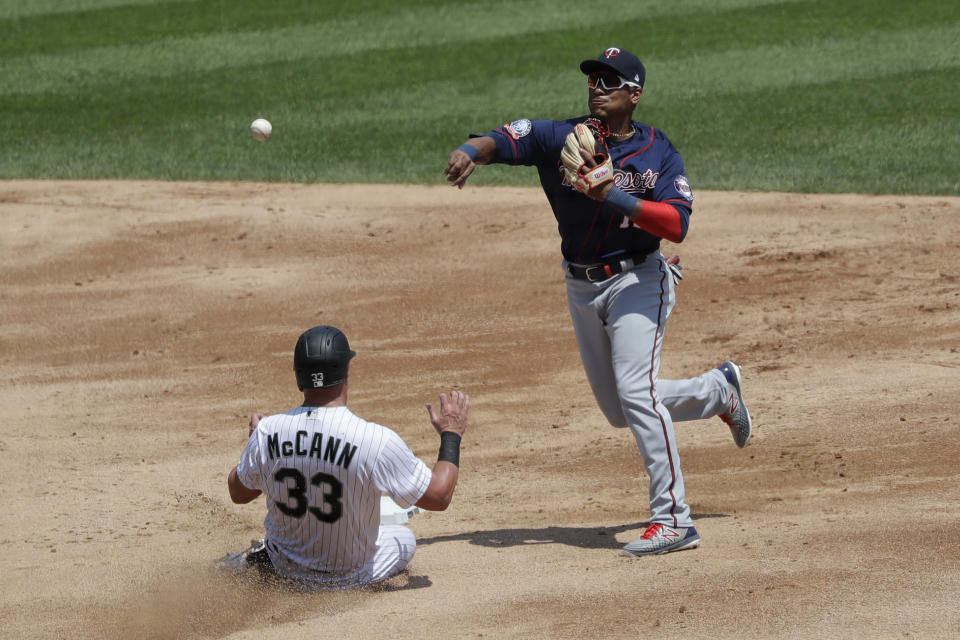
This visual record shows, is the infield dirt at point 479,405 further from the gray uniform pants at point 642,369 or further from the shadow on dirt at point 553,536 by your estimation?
the gray uniform pants at point 642,369

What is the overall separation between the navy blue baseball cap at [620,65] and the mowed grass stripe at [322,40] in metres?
10.6

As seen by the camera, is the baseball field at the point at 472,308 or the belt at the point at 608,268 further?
the belt at the point at 608,268

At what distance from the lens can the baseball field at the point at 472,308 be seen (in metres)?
4.92

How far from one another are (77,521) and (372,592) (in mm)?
1902

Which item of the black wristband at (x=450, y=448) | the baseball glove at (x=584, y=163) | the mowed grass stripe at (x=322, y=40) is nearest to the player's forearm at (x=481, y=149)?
the baseball glove at (x=584, y=163)

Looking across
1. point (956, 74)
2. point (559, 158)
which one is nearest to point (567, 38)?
point (956, 74)

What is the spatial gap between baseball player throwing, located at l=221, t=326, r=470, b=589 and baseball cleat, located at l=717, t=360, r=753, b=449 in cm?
174

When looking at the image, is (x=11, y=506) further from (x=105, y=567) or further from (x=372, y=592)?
(x=372, y=592)

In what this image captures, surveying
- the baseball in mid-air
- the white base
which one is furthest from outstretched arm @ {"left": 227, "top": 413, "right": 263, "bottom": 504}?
the baseball in mid-air

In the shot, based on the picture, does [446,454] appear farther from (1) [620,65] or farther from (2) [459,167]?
(1) [620,65]

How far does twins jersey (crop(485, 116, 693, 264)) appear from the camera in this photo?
5.48m

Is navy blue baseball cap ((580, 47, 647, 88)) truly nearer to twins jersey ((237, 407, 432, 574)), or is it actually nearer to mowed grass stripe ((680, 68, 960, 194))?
twins jersey ((237, 407, 432, 574))

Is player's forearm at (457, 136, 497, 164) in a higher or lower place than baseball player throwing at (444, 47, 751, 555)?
higher

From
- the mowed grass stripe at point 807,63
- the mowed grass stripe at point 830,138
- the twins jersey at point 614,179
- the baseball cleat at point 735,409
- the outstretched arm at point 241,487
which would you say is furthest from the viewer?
the mowed grass stripe at point 807,63
